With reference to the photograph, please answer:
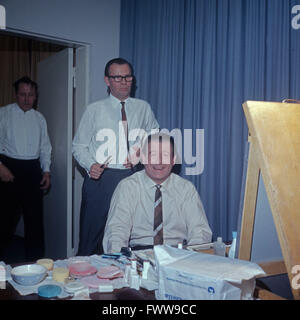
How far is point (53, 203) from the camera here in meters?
3.53

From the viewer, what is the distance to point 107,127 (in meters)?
2.77

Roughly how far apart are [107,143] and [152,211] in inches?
36.5

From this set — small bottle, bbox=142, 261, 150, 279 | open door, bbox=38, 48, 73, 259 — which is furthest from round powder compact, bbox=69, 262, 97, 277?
open door, bbox=38, 48, 73, 259

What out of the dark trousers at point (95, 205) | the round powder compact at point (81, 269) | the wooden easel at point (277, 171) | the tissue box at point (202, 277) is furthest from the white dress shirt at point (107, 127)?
the tissue box at point (202, 277)

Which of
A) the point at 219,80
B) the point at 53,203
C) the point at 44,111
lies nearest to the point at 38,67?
the point at 44,111

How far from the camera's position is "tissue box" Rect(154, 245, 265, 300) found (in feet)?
2.84

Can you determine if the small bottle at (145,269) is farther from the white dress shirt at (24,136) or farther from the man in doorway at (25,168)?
the white dress shirt at (24,136)

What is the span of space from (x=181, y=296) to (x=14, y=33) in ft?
8.59

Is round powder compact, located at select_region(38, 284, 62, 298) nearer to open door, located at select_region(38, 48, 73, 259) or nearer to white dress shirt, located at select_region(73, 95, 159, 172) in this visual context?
white dress shirt, located at select_region(73, 95, 159, 172)

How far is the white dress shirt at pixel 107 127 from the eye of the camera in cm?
275

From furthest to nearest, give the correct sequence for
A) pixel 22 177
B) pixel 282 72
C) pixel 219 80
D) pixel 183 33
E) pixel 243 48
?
1. pixel 22 177
2. pixel 183 33
3. pixel 219 80
4. pixel 243 48
5. pixel 282 72

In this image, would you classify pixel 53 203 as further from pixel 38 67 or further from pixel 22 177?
pixel 38 67

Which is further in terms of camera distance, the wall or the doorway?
the doorway
